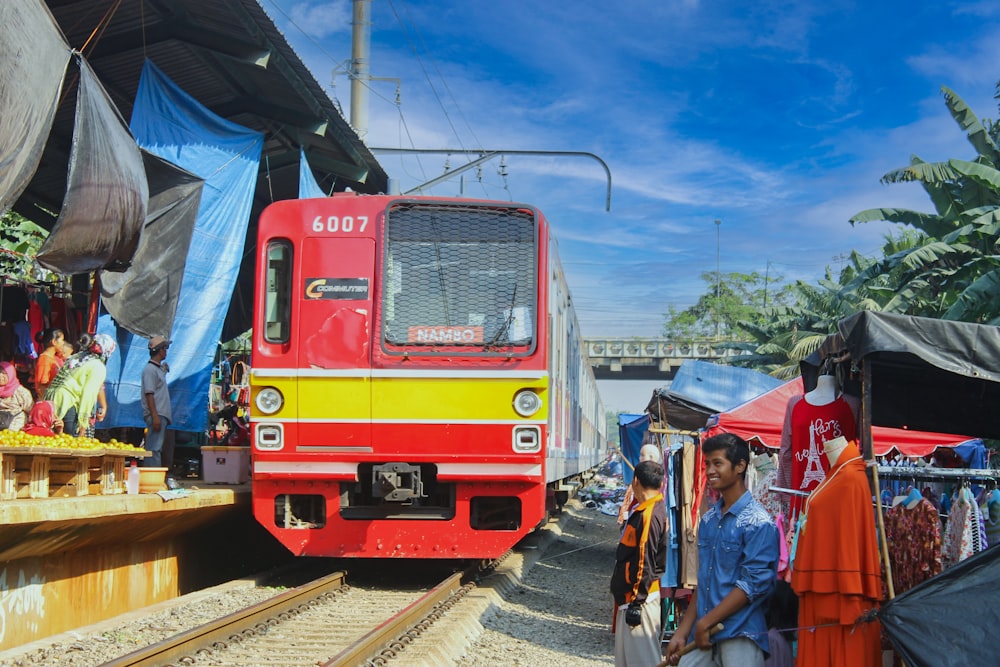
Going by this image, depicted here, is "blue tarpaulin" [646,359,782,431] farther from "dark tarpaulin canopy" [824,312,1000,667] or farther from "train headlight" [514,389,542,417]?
"dark tarpaulin canopy" [824,312,1000,667]

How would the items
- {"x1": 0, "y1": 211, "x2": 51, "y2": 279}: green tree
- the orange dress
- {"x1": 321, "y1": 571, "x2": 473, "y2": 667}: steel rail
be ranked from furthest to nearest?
{"x1": 0, "y1": 211, "x2": 51, "y2": 279}: green tree
{"x1": 321, "y1": 571, "x2": 473, "y2": 667}: steel rail
the orange dress

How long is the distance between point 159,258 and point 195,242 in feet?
3.28

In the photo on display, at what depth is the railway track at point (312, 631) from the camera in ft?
19.8

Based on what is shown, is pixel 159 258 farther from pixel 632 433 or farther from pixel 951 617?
pixel 632 433

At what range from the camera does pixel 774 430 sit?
951cm

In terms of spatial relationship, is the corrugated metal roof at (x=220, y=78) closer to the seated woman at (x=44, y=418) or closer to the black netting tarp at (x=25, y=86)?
the black netting tarp at (x=25, y=86)

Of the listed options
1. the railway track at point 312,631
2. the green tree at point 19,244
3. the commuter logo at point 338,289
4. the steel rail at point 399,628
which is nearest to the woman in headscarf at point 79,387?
the commuter logo at point 338,289

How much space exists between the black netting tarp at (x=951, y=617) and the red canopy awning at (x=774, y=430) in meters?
5.15

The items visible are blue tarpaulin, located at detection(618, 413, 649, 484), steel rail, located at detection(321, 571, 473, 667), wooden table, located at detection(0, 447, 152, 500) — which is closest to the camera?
steel rail, located at detection(321, 571, 473, 667)

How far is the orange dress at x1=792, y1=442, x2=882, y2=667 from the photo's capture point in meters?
4.18

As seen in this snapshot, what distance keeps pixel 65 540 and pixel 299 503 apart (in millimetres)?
2233

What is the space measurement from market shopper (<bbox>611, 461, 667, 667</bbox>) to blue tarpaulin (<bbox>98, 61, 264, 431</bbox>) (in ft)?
26.1

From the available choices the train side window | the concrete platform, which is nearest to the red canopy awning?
the train side window

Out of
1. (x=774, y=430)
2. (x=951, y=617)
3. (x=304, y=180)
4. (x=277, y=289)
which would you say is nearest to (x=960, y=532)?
(x=951, y=617)
